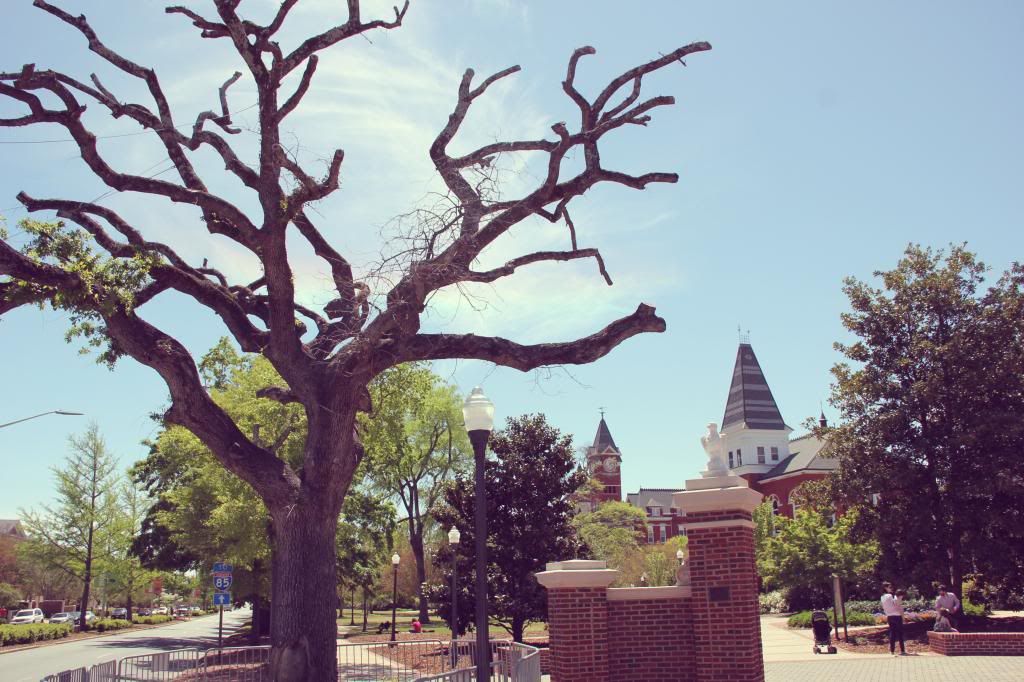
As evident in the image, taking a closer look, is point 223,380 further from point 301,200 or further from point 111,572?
point 111,572

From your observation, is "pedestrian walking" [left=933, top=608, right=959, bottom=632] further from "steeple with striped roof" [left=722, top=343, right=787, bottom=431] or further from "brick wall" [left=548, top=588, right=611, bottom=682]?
"steeple with striped roof" [left=722, top=343, right=787, bottom=431]

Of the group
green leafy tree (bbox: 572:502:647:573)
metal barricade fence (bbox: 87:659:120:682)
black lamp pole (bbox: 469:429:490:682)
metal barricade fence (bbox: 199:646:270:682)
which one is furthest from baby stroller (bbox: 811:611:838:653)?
green leafy tree (bbox: 572:502:647:573)

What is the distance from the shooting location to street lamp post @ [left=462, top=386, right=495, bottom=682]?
28.3ft

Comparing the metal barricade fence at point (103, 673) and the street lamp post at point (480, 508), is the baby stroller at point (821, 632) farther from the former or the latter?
the metal barricade fence at point (103, 673)

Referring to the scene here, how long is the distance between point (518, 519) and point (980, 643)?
39.3 feet

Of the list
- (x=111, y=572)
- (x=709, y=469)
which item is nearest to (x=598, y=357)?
(x=709, y=469)

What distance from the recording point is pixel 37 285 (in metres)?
10.0

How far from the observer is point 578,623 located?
10.7 metres

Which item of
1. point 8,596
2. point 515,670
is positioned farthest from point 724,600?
point 8,596

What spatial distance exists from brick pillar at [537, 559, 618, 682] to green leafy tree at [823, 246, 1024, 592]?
19.2 m

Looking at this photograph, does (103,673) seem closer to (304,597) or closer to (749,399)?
(304,597)

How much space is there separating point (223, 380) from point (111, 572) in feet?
107

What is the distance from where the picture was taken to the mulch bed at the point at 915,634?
23.2m

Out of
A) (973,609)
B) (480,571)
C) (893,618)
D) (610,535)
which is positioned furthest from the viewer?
(610,535)
